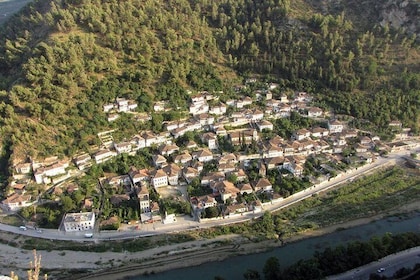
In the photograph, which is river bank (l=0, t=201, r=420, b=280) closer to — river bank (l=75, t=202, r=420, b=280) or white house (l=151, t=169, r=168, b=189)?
river bank (l=75, t=202, r=420, b=280)

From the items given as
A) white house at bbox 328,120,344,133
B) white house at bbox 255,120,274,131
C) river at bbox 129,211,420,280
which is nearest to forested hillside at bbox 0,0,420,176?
white house at bbox 328,120,344,133

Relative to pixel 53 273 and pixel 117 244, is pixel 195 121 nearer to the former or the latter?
pixel 117 244

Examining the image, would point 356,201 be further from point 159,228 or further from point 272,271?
point 159,228

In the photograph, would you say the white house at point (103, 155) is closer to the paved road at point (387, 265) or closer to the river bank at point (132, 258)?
the river bank at point (132, 258)

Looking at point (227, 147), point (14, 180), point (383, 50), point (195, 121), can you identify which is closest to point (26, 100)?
point (14, 180)

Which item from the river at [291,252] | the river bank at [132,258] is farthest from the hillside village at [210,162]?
the river at [291,252]

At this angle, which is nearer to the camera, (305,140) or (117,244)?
(117,244)

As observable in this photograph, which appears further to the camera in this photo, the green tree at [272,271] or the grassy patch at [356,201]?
the grassy patch at [356,201]
